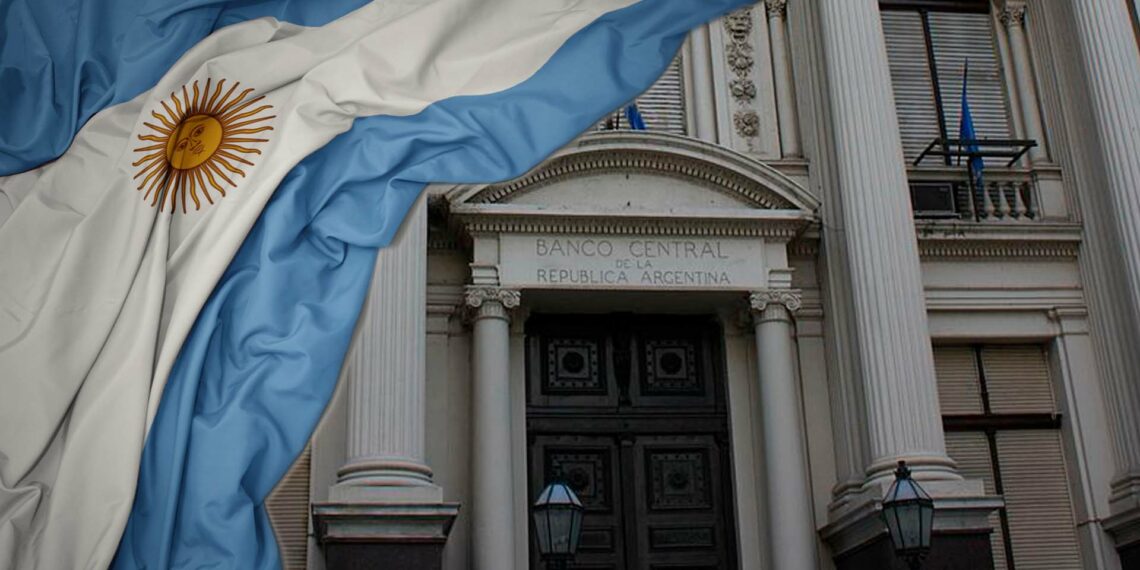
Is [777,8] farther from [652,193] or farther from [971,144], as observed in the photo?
[652,193]

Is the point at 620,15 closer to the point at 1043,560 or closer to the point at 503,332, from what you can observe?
the point at 503,332

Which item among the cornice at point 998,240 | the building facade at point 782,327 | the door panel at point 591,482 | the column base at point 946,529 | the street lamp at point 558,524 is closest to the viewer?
the street lamp at point 558,524

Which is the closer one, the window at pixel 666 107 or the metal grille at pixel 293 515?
the metal grille at pixel 293 515

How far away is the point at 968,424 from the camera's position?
1545 centimetres

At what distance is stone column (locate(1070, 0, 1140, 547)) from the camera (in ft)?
48.4

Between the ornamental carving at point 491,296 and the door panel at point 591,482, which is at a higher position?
the ornamental carving at point 491,296

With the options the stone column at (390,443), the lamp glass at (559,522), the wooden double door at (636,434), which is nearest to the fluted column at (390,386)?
the stone column at (390,443)

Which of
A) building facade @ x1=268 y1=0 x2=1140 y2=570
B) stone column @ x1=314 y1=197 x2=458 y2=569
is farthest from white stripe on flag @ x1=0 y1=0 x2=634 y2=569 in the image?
building facade @ x1=268 y1=0 x2=1140 y2=570

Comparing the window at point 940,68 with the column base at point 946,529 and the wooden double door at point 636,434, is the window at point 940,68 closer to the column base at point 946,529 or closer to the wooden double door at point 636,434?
the wooden double door at point 636,434

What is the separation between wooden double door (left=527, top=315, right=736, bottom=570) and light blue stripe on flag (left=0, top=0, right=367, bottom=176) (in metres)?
8.17

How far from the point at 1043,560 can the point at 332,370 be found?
1046cm

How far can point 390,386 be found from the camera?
41.8 feet

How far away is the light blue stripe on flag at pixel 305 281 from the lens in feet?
20.6

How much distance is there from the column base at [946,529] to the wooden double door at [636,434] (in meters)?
1.80
